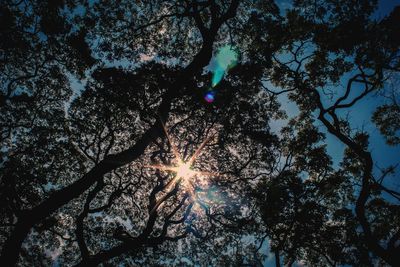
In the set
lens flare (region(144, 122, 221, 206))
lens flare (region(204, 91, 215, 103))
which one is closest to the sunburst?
lens flare (region(144, 122, 221, 206))

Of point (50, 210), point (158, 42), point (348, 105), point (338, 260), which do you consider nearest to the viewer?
point (50, 210)

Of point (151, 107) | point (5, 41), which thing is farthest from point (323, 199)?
point (5, 41)

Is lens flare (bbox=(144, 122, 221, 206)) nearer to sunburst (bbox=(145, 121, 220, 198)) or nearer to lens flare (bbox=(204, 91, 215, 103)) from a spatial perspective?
sunburst (bbox=(145, 121, 220, 198))

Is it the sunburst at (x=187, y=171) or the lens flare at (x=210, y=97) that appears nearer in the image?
the lens flare at (x=210, y=97)

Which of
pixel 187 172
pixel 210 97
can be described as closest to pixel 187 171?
pixel 187 172

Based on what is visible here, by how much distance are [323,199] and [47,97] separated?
21.0 m

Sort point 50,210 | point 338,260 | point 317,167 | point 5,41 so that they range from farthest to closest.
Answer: point 338,260 < point 317,167 < point 5,41 < point 50,210

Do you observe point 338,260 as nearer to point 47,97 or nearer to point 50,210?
point 50,210

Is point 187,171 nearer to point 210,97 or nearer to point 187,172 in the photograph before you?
point 187,172

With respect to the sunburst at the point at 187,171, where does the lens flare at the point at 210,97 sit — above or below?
above

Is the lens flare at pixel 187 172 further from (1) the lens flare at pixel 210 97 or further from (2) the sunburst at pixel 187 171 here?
(1) the lens flare at pixel 210 97

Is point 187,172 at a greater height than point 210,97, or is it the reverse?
point 210,97

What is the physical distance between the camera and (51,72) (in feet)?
59.0

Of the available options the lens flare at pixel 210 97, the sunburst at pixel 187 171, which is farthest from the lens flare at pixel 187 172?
the lens flare at pixel 210 97
